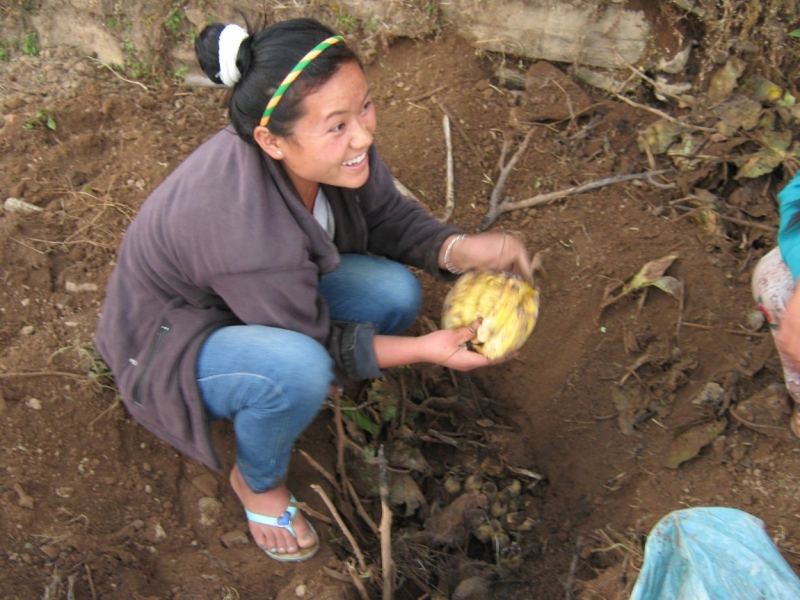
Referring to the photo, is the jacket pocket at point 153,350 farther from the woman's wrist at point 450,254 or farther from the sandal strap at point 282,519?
the woman's wrist at point 450,254

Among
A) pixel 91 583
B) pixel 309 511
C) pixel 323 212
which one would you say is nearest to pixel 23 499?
pixel 91 583

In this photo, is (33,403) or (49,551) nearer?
(49,551)

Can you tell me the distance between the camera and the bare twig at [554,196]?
314 cm

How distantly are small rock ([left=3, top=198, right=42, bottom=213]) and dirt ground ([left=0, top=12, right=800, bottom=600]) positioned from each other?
0.04 meters

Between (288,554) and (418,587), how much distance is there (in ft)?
1.57

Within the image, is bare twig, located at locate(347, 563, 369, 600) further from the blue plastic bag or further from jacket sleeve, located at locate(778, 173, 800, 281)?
jacket sleeve, located at locate(778, 173, 800, 281)

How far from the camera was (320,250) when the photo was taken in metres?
1.98

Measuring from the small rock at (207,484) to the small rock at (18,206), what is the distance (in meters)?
1.44

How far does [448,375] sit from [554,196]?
984 mm

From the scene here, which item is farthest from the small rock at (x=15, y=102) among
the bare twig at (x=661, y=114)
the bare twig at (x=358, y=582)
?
the bare twig at (x=661, y=114)

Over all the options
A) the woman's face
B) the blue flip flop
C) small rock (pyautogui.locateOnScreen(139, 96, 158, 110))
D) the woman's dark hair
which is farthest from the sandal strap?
small rock (pyautogui.locateOnScreen(139, 96, 158, 110))

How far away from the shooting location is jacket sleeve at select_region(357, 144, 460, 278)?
2367 mm

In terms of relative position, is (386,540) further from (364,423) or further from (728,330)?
(728,330)

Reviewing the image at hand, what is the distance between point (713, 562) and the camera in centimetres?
159
